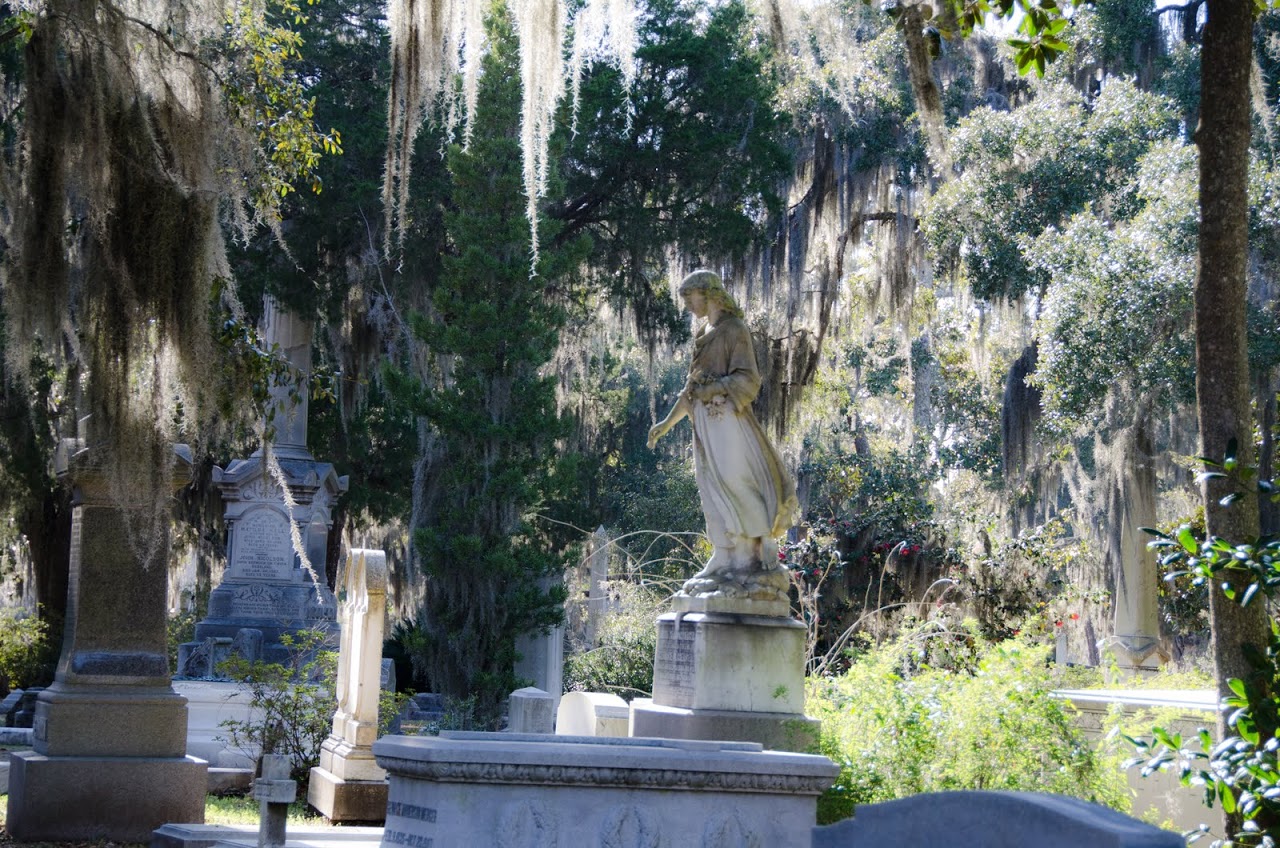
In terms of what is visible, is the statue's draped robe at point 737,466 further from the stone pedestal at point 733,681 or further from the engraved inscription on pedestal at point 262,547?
the engraved inscription on pedestal at point 262,547

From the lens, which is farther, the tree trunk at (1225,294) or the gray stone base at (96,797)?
the gray stone base at (96,797)

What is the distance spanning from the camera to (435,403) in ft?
53.3

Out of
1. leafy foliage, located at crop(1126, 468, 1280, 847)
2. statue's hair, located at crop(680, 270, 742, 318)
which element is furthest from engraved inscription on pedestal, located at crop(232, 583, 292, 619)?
leafy foliage, located at crop(1126, 468, 1280, 847)

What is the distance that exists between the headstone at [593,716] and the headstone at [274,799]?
7.43ft

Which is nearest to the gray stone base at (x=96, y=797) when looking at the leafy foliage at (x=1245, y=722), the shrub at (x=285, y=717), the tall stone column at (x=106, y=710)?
the tall stone column at (x=106, y=710)

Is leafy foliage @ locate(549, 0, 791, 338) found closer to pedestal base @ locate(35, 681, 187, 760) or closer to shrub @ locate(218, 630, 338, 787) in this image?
shrub @ locate(218, 630, 338, 787)

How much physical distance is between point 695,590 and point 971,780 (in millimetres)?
2297

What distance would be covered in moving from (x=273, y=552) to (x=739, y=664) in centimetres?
985

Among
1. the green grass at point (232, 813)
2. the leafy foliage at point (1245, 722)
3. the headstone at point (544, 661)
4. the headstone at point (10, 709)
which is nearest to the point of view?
the leafy foliage at point (1245, 722)

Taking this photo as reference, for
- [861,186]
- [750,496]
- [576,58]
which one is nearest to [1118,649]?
[861,186]

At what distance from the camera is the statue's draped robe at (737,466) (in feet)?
28.7

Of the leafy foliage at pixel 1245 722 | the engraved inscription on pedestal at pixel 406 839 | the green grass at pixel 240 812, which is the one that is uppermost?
the leafy foliage at pixel 1245 722

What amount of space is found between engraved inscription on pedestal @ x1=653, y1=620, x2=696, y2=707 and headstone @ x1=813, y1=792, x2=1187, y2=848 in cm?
400

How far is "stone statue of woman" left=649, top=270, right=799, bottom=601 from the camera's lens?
28.6 feet
